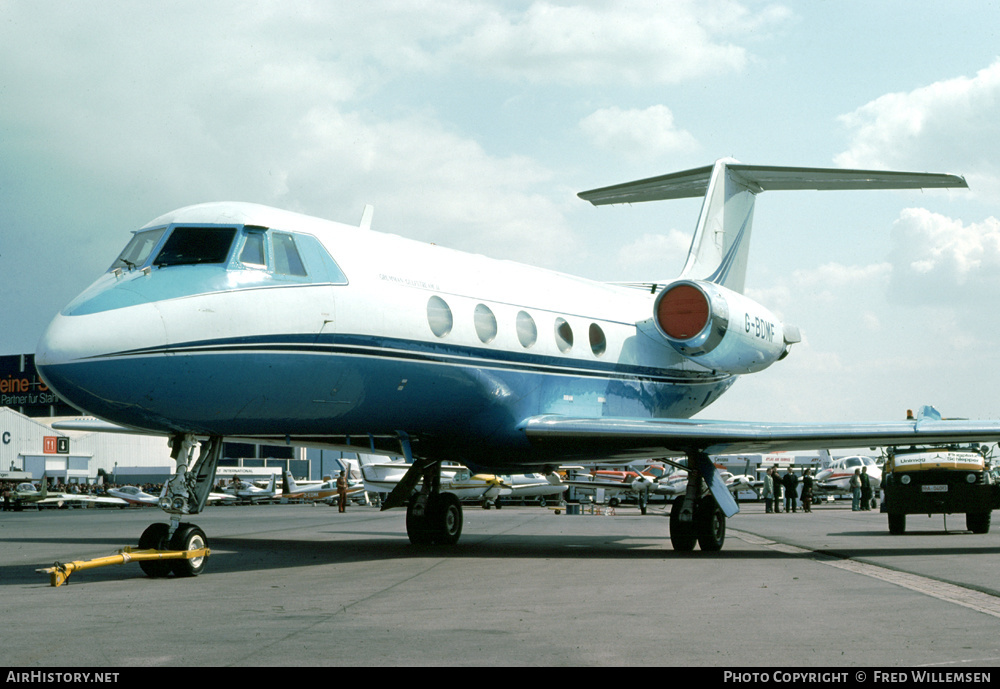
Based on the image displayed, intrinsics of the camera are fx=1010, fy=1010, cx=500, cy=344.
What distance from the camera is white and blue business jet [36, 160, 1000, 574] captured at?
31.0 feet

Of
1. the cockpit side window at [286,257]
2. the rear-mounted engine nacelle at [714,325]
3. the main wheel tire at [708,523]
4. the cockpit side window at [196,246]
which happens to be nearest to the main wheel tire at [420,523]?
the main wheel tire at [708,523]

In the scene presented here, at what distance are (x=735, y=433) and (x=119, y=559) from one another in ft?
24.9

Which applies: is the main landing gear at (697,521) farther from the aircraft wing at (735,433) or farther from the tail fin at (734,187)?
the tail fin at (734,187)

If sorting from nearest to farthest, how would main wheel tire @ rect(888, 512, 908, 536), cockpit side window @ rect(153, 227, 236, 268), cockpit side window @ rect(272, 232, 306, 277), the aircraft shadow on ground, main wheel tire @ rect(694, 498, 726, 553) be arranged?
cockpit side window @ rect(153, 227, 236, 268) → cockpit side window @ rect(272, 232, 306, 277) → the aircraft shadow on ground → main wheel tire @ rect(694, 498, 726, 553) → main wheel tire @ rect(888, 512, 908, 536)

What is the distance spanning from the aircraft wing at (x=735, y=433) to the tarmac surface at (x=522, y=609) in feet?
4.79

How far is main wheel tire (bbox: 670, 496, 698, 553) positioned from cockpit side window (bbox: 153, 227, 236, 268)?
7.09 meters

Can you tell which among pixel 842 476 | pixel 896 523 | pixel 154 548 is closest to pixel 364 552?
pixel 154 548

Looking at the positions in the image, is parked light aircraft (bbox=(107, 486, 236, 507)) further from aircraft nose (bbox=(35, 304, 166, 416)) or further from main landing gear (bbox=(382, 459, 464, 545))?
aircraft nose (bbox=(35, 304, 166, 416))

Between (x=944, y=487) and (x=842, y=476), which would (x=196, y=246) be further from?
(x=842, y=476)

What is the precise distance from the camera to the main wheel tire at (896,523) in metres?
17.9

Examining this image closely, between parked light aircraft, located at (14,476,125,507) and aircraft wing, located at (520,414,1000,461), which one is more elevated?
aircraft wing, located at (520,414,1000,461)

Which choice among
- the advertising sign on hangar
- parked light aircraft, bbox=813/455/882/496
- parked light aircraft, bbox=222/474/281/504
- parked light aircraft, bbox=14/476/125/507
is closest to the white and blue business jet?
parked light aircraft, bbox=813/455/882/496
